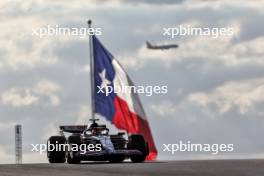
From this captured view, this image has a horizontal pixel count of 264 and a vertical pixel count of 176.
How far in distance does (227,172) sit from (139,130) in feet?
78.2

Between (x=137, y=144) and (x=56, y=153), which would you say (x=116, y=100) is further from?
(x=56, y=153)

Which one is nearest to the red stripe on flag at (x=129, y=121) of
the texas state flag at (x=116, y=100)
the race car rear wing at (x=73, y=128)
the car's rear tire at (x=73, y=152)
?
the texas state flag at (x=116, y=100)

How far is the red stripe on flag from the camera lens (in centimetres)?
4709

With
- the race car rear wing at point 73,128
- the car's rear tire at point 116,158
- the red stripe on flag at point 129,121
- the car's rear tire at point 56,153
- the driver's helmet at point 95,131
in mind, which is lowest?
the car's rear tire at point 116,158

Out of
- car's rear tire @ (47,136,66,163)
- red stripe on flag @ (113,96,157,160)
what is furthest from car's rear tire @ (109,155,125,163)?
red stripe on flag @ (113,96,157,160)

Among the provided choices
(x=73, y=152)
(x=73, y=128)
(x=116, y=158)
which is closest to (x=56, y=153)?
(x=73, y=152)

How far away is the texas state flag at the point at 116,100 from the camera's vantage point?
149 ft

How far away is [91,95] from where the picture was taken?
146 ft

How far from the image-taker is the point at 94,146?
127 ft

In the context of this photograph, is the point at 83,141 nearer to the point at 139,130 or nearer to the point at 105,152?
the point at 105,152

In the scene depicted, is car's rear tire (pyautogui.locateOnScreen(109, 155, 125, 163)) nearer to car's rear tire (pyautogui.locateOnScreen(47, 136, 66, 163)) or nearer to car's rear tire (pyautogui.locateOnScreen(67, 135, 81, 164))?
car's rear tire (pyautogui.locateOnScreen(67, 135, 81, 164))

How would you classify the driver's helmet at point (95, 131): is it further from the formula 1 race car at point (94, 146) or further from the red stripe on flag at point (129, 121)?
the red stripe on flag at point (129, 121)

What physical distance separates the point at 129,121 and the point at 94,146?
33.1ft

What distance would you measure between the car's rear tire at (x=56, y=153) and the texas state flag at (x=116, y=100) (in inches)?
189
